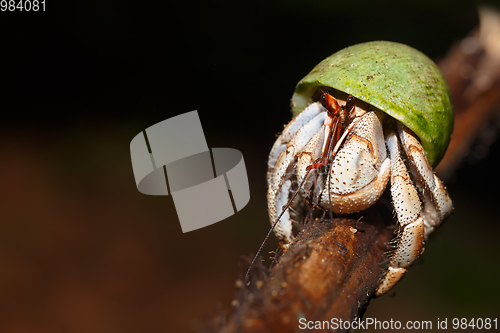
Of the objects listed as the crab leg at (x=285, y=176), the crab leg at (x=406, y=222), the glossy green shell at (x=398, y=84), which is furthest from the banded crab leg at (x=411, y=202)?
the crab leg at (x=285, y=176)

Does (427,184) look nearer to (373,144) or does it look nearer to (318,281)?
(373,144)

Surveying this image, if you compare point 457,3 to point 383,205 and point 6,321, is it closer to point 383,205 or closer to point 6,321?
point 383,205

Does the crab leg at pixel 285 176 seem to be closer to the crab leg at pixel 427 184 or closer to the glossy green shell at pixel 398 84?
the glossy green shell at pixel 398 84

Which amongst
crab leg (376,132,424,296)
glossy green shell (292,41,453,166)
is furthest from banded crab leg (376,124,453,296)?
glossy green shell (292,41,453,166)

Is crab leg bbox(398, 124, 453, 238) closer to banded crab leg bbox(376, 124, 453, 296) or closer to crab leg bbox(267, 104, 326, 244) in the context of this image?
banded crab leg bbox(376, 124, 453, 296)

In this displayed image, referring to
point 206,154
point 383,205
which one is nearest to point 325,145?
point 383,205

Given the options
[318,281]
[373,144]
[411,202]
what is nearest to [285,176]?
[373,144]
